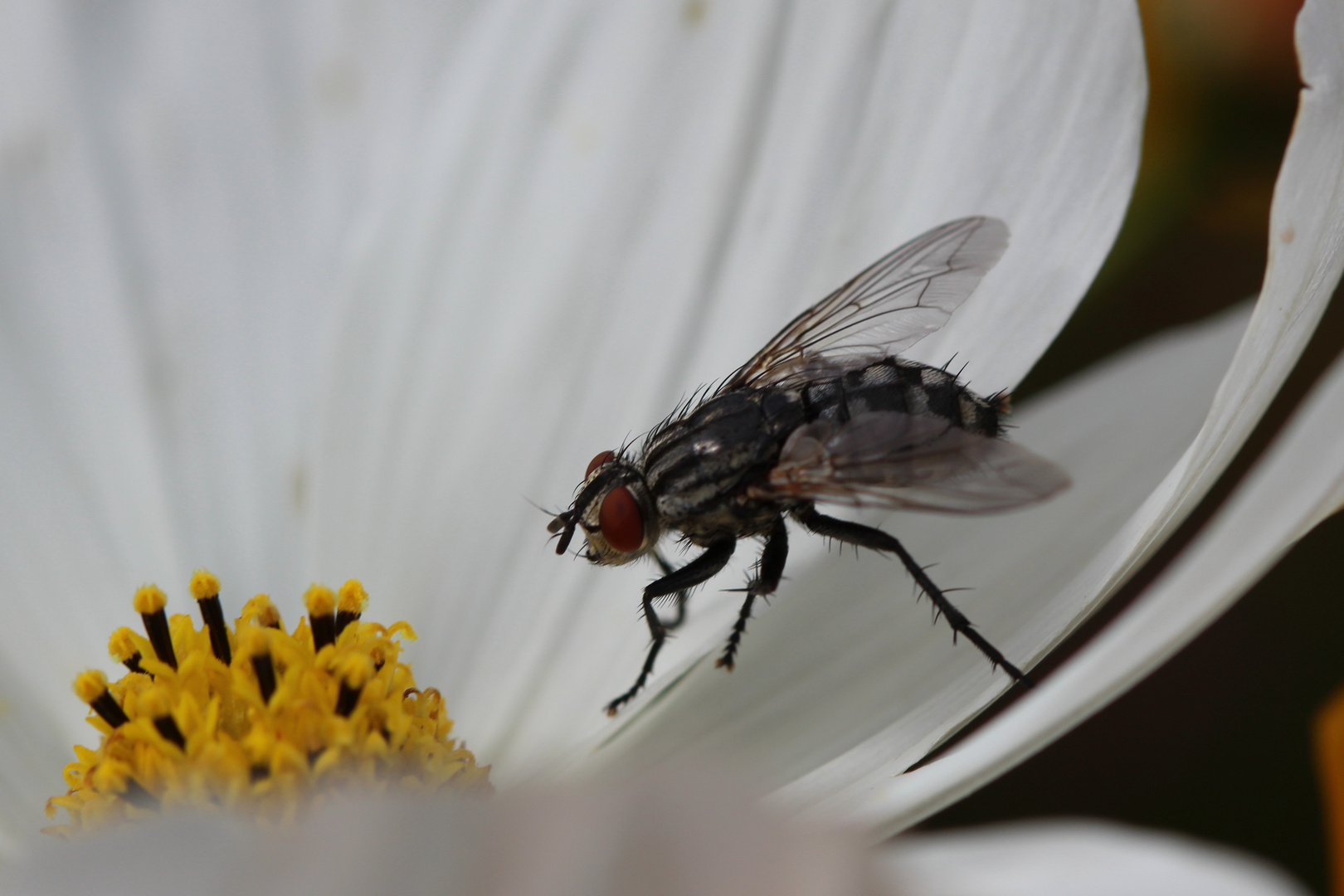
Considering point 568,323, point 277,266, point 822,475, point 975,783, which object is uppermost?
point 277,266

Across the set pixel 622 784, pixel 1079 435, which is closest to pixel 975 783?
pixel 622 784

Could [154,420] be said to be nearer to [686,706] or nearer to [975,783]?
[686,706]

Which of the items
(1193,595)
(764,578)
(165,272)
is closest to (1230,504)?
(1193,595)

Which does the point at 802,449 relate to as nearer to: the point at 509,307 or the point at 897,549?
the point at 897,549

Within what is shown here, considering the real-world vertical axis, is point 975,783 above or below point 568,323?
below

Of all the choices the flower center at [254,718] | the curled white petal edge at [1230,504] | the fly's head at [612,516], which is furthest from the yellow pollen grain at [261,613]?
the curled white petal edge at [1230,504]

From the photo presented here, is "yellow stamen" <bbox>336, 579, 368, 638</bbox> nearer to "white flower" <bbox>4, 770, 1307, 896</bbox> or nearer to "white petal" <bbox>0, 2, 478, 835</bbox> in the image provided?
"white petal" <bbox>0, 2, 478, 835</bbox>
